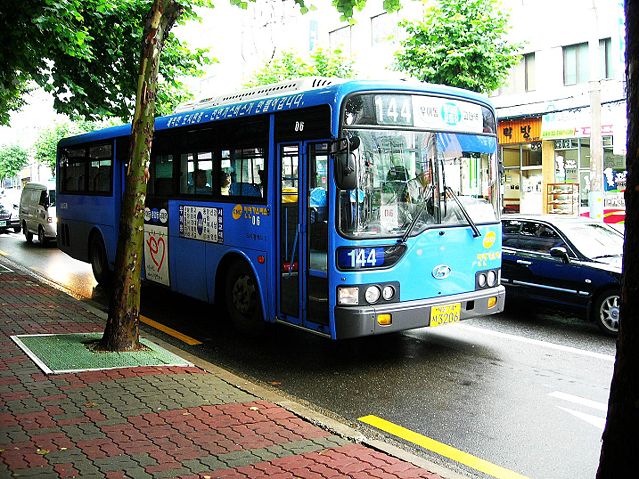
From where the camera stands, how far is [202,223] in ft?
30.4

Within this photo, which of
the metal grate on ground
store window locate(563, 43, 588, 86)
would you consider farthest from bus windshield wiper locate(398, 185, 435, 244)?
store window locate(563, 43, 588, 86)

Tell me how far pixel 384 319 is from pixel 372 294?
0.28m

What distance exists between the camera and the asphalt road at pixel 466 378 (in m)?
5.13

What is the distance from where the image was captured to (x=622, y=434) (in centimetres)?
241

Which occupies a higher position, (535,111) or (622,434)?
(535,111)

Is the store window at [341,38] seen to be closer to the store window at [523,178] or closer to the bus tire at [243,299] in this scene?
the store window at [523,178]

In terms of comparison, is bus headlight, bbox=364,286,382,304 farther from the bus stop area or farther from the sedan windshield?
the sedan windshield

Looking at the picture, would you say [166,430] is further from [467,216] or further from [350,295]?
[467,216]

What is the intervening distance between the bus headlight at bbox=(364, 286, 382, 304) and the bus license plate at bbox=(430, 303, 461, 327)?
2.24ft

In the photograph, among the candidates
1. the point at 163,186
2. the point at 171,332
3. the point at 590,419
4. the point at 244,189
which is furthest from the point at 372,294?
the point at 163,186

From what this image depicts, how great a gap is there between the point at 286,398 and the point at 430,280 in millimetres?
2175

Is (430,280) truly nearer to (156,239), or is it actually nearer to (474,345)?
(474,345)

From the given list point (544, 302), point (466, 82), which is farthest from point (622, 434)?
point (466, 82)

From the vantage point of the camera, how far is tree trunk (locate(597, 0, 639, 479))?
7.79 ft
